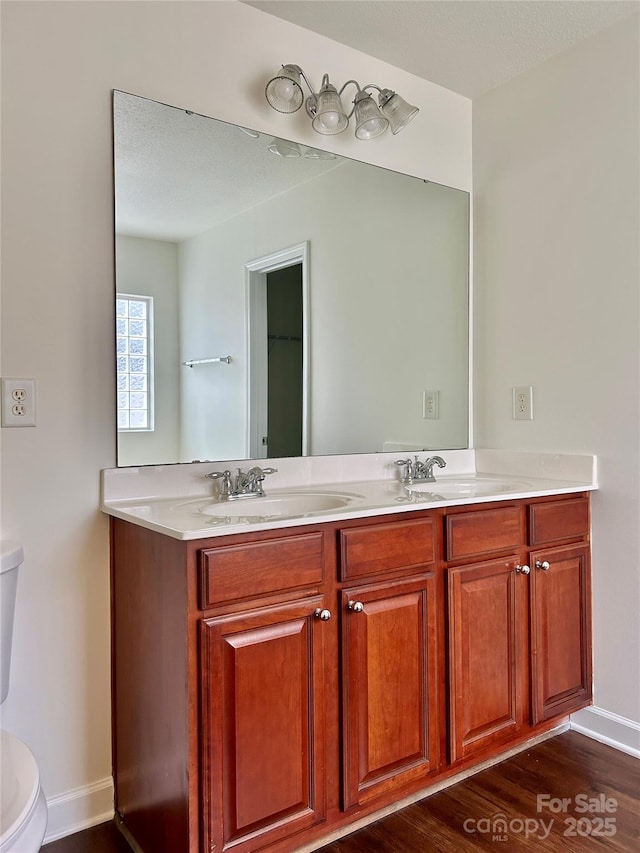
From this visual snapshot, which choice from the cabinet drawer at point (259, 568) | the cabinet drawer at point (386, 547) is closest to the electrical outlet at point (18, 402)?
the cabinet drawer at point (259, 568)

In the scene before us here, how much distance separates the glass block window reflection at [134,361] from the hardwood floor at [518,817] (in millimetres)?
1095

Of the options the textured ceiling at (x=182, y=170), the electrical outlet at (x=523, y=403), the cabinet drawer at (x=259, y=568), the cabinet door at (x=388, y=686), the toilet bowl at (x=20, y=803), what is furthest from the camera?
the electrical outlet at (x=523, y=403)

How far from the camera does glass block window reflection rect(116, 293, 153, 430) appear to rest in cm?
171

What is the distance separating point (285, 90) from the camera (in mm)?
1866

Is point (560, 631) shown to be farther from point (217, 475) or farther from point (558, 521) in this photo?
point (217, 475)

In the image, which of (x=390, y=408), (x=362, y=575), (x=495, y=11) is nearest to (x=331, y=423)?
(x=390, y=408)

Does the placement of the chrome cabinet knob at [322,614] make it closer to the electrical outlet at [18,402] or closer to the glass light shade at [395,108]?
the electrical outlet at [18,402]

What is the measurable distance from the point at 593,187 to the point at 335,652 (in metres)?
1.72

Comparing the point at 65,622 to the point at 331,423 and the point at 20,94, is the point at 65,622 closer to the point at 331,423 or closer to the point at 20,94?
the point at 331,423

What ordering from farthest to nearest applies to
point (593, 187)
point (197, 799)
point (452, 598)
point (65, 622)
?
point (593, 187) → point (452, 598) → point (65, 622) → point (197, 799)

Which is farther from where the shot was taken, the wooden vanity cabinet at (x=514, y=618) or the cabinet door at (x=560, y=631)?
the cabinet door at (x=560, y=631)

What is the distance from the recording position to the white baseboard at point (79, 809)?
5.22ft

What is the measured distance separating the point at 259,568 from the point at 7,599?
59 cm

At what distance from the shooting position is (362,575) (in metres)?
1.55
